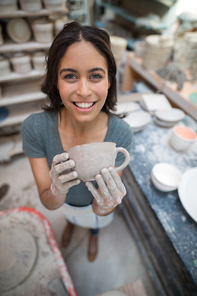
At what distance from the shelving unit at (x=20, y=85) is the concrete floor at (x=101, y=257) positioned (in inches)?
42.8

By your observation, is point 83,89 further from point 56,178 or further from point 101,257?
point 101,257

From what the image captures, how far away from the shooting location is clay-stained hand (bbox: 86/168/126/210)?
0.72m

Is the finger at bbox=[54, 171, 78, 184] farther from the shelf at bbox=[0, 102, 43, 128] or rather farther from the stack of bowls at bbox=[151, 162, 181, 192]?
the shelf at bbox=[0, 102, 43, 128]

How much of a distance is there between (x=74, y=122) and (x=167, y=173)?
83cm

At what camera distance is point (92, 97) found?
82cm

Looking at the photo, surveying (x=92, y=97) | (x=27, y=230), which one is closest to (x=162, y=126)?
(x=92, y=97)

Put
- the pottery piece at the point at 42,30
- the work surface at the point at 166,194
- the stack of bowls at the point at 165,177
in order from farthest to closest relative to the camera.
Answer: the pottery piece at the point at 42,30 → the stack of bowls at the point at 165,177 → the work surface at the point at 166,194

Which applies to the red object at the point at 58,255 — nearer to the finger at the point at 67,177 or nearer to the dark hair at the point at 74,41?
the finger at the point at 67,177

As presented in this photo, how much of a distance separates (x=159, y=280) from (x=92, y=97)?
66.5 inches

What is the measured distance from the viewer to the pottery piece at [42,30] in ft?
5.85

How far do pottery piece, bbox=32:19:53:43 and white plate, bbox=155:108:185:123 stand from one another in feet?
4.92

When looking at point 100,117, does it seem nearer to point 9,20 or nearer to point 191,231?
point 191,231

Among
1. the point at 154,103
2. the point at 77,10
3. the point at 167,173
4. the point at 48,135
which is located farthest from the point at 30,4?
the point at 167,173

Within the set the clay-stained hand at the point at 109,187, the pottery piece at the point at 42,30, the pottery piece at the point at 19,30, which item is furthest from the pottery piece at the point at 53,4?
the clay-stained hand at the point at 109,187
